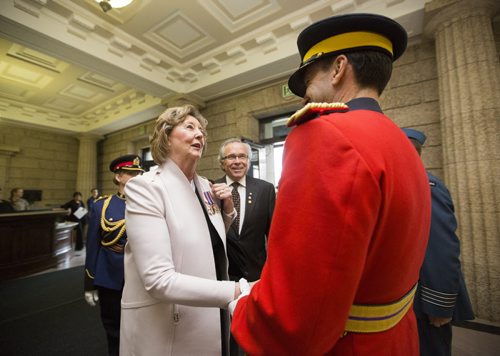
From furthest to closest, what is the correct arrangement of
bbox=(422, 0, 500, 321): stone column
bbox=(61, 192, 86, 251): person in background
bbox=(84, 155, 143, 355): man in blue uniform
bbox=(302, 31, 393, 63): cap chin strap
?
bbox=(61, 192, 86, 251): person in background, bbox=(422, 0, 500, 321): stone column, bbox=(84, 155, 143, 355): man in blue uniform, bbox=(302, 31, 393, 63): cap chin strap

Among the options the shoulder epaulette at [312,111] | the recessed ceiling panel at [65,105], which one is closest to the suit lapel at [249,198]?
the shoulder epaulette at [312,111]

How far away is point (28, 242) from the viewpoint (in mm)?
4621

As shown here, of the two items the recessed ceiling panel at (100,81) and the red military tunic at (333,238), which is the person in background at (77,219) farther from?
the red military tunic at (333,238)

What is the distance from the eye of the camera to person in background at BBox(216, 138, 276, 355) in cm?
202

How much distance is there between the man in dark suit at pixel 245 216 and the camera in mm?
2021

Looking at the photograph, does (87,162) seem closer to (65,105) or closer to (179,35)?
(65,105)

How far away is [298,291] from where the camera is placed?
46 centimetres

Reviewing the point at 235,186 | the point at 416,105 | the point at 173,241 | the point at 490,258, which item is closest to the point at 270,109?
the point at 416,105

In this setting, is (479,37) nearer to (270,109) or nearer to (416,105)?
(416,105)

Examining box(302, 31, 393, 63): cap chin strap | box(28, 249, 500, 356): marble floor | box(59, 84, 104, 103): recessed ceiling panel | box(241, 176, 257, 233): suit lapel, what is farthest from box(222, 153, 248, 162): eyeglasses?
box(59, 84, 104, 103): recessed ceiling panel

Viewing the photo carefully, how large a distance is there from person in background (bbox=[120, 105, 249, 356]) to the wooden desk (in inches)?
197

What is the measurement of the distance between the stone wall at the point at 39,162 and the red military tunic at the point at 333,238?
1206 cm

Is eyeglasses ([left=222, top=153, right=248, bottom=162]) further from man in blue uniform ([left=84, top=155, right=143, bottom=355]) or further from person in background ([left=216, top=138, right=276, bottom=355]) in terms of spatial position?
man in blue uniform ([left=84, top=155, right=143, bottom=355])

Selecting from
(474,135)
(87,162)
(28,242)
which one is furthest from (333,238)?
(87,162)
